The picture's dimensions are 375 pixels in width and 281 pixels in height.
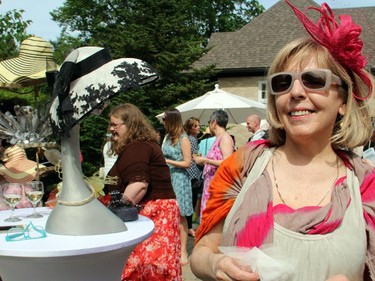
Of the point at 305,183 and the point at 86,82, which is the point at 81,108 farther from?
the point at 305,183

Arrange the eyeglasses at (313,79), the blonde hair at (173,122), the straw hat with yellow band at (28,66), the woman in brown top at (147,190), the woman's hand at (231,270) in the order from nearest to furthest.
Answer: the woman's hand at (231,270), the eyeglasses at (313,79), the woman in brown top at (147,190), the straw hat with yellow band at (28,66), the blonde hair at (173,122)

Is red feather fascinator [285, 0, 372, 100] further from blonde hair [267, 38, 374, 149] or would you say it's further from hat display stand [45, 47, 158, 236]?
hat display stand [45, 47, 158, 236]

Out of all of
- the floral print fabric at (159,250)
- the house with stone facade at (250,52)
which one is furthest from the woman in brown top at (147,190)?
the house with stone facade at (250,52)

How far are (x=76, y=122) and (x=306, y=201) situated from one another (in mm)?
1235

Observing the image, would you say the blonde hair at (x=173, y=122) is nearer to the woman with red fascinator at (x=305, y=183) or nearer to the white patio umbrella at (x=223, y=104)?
the white patio umbrella at (x=223, y=104)

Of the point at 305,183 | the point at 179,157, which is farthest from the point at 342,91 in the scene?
the point at 179,157

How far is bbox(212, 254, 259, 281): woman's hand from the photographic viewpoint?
150 cm

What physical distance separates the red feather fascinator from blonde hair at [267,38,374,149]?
2cm

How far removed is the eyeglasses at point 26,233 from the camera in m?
2.34

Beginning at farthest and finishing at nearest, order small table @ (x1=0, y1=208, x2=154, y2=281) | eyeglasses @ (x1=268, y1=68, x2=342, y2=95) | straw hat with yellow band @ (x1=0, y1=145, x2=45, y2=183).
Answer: straw hat with yellow band @ (x1=0, y1=145, x2=45, y2=183), small table @ (x1=0, y1=208, x2=154, y2=281), eyeglasses @ (x1=268, y1=68, x2=342, y2=95)

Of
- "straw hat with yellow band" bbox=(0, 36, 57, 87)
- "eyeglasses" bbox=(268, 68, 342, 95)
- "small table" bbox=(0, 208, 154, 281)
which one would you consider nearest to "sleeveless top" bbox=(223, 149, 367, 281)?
"eyeglasses" bbox=(268, 68, 342, 95)

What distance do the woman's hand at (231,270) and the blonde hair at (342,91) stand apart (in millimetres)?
577

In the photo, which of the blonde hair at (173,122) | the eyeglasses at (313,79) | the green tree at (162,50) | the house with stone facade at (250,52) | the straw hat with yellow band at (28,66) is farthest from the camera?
the house with stone facade at (250,52)

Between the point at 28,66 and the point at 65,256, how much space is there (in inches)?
154
